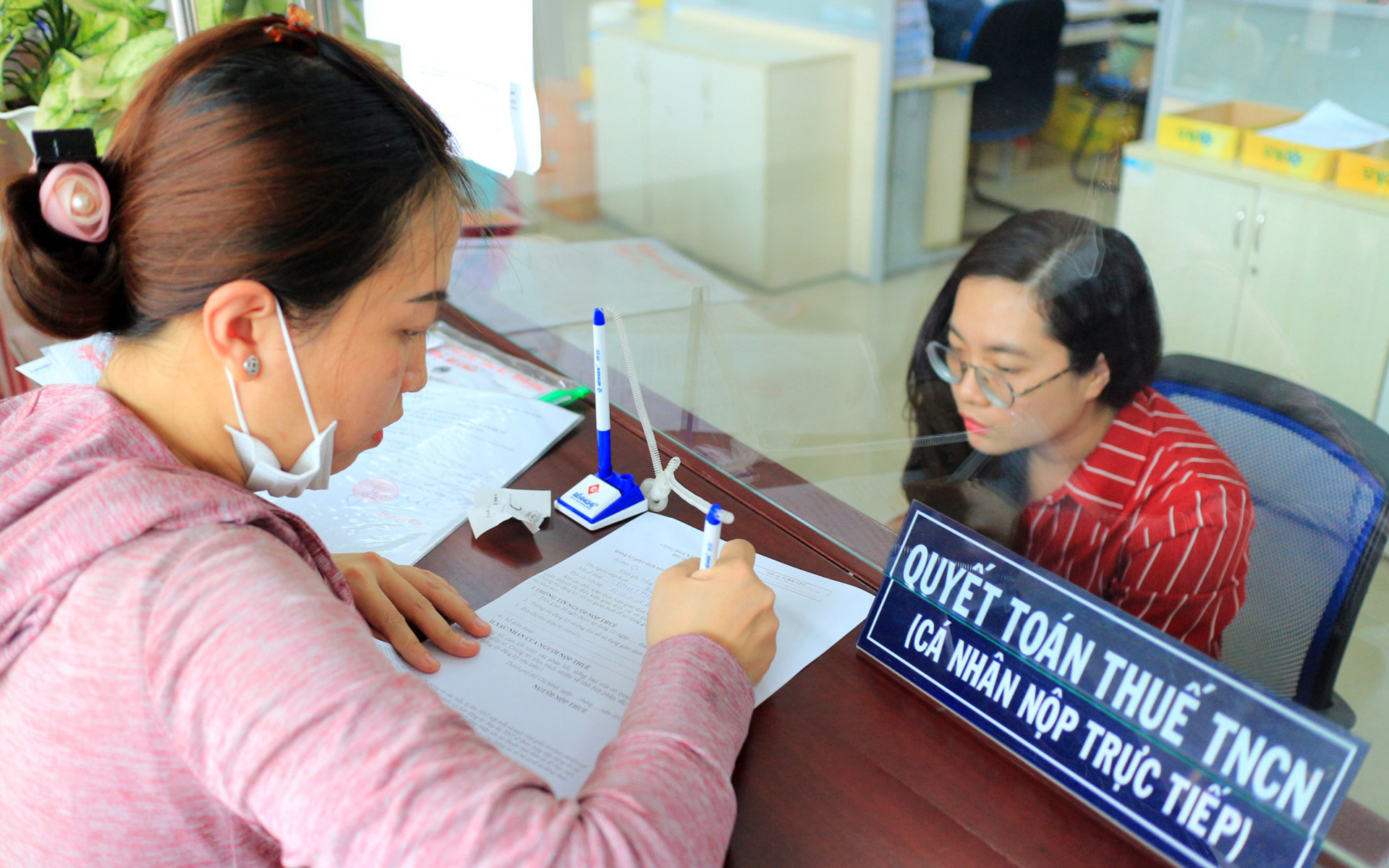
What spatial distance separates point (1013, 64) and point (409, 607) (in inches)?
139

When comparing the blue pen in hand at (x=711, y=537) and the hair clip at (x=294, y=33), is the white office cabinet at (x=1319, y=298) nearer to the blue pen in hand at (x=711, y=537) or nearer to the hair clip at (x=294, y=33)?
the blue pen in hand at (x=711, y=537)

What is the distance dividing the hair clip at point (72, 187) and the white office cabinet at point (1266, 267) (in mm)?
1791

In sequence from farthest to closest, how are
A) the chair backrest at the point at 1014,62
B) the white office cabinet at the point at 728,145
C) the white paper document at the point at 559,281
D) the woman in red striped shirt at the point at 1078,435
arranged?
the white office cabinet at the point at 728,145 < the chair backrest at the point at 1014,62 < the white paper document at the point at 559,281 < the woman in red striped shirt at the point at 1078,435

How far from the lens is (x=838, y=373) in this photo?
3.08 meters

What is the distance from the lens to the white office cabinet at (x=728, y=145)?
382 cm

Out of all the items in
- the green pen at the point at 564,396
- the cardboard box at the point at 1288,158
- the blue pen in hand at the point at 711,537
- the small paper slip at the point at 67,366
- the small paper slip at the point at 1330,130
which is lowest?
the green pen at the point at 564,396

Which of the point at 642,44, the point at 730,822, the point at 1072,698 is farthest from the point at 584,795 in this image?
the point at 642,44

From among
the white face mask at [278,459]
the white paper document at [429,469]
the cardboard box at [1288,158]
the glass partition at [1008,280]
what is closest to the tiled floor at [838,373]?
the glass partition at [1008,280]

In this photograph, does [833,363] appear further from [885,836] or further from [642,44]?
[885,836]

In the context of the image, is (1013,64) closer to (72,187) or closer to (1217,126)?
(1217,126)

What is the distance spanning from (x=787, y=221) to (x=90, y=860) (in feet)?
12.1

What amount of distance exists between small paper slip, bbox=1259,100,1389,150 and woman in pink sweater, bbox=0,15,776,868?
217 centimetres

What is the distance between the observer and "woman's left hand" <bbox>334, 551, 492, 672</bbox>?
0.77 m

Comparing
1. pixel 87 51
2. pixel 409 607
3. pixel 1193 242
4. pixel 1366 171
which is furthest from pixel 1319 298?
pixel 87 51
